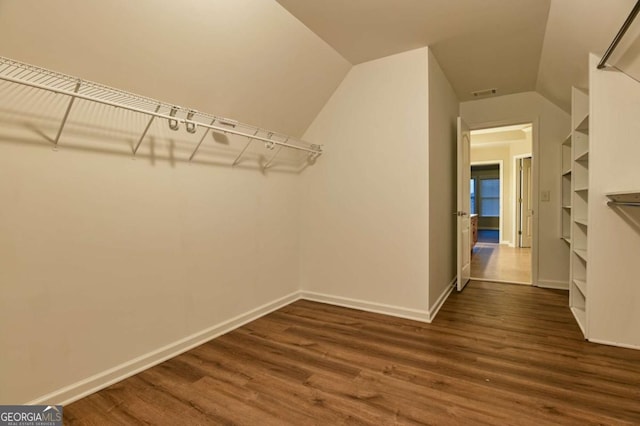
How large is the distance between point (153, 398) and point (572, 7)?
3496 mm

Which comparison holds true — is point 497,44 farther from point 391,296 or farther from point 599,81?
point 391,296

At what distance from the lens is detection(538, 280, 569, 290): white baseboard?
3.82 m

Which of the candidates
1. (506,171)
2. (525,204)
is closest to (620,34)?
(525,204)

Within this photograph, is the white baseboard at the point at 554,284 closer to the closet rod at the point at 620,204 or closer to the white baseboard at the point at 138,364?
the closet rod at the point at 620,204

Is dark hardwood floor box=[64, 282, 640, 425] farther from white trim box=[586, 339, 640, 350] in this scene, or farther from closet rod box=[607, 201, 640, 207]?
closet rod box=[607, 201, 640, 207]

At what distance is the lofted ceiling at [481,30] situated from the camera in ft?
7.10

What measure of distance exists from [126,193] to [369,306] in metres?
2.29

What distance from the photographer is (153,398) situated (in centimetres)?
172

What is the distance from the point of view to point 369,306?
3.11 metres

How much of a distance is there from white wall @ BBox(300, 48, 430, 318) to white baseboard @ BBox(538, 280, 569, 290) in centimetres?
213

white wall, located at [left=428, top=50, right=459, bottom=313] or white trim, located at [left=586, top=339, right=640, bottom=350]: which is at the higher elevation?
white wall, located at [left=428, top=50, right=459, bottom=313]

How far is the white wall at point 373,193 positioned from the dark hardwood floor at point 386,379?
0.45 meters

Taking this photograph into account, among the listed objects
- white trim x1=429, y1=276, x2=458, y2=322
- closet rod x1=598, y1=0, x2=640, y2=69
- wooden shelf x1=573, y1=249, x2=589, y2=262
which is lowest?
white trim x1=429, y1=276, x2=458, y2=322

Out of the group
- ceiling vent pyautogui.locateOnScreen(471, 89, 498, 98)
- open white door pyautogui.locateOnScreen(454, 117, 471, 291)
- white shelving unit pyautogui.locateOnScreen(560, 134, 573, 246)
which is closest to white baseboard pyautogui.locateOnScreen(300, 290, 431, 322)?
open white door pyautogui.locateOnScreen(454, 117, 471, 291)
